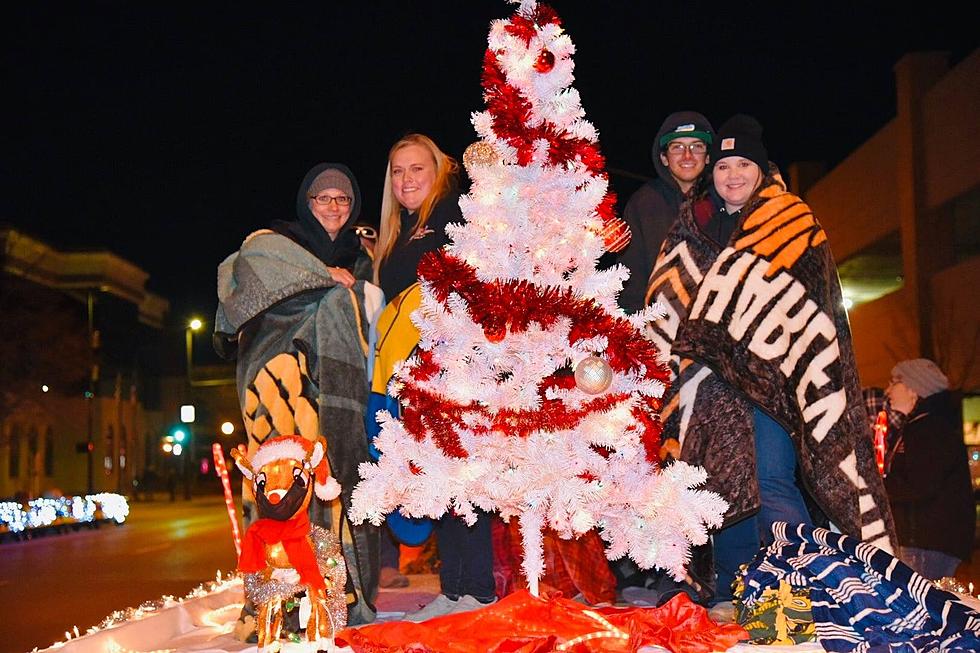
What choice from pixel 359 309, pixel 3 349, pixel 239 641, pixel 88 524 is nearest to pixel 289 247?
pixel 359 309

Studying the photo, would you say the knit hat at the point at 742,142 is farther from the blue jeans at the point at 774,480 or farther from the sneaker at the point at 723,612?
the sneaker at the point at 723,612

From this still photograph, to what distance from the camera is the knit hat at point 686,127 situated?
611cm

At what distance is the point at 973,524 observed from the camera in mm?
7137

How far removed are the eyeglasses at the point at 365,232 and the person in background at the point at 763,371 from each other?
70.1 inches

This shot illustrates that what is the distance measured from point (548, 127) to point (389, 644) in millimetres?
2111

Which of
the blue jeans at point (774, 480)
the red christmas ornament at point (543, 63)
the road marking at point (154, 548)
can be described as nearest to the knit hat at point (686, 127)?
the blue jeans at point (774, 480)

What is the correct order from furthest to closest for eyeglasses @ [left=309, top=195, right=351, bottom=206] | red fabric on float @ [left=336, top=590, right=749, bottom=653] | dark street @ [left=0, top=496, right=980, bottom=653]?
dark street @ [left=0, top=496, right=980, bottom=653] → eyeglasses @ [left=309, top=195, right=351, bottom=206] → red fabric on float @ [left=336, top=590, right=749, bottom=653]

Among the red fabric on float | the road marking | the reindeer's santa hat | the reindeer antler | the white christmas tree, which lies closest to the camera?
the red fabric on float

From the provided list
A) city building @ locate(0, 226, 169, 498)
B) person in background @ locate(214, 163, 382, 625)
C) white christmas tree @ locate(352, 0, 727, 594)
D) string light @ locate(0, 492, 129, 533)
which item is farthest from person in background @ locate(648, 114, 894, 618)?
city building @ locate(0, 226, 169, 498)

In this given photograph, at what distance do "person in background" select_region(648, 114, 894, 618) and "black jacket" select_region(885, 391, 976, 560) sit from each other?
196cm

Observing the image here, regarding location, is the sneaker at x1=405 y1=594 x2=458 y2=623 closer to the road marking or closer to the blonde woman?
the blonde woman

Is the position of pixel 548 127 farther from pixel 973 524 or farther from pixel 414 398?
pixel 973 524

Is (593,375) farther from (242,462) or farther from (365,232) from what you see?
(365,232)

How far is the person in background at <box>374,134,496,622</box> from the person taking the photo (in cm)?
539
